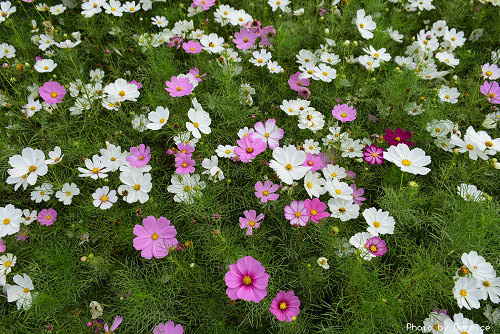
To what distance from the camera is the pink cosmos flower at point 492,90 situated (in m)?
1.78

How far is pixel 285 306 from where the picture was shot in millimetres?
1195

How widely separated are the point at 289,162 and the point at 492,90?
4.15 feet

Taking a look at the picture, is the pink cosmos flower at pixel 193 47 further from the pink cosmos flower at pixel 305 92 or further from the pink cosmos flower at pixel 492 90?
the pink cosmos flower at pixel 492 90

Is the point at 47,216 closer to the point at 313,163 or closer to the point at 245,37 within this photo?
the point at 313,163

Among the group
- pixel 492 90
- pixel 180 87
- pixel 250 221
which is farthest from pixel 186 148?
pixel 492 90

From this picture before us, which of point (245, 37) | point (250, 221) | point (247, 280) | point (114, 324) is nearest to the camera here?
point (247, 280)

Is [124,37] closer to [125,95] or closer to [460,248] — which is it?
[125,95]

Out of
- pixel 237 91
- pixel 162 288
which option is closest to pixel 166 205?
pixel 162 288

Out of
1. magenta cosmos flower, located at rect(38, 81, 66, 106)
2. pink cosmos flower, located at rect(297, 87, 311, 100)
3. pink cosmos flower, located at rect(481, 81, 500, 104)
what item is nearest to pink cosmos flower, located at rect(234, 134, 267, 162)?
pink cosmos flower, located at rect(297, 87, 311, 100)

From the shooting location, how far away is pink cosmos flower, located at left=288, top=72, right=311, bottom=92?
1.85 m

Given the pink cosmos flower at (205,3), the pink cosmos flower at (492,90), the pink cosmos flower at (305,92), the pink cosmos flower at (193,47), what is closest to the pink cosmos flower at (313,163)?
the pink cosmos flower at (305,92)

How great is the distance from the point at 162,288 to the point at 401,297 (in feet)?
2.88

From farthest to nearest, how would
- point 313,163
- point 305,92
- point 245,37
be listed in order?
point 245,37, point 305,92, point 313,163

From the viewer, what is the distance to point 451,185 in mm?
1538
